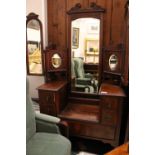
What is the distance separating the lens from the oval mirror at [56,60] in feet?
8.73

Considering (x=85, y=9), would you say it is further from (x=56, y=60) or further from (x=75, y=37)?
(x=56, y=60)

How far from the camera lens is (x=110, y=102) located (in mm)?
2041

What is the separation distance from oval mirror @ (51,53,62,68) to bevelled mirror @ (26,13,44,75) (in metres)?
0.21

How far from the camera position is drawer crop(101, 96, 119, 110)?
2.02m

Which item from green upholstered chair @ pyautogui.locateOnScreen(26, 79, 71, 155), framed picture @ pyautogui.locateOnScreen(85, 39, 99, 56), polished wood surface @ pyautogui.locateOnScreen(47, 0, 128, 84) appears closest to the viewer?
green upholstered chair @ pyautogui.locateOnScreen(26, 79, 71, 155)

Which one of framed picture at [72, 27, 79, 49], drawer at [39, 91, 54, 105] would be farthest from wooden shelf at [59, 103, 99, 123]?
framed picture at [72, 27, 79, 49]

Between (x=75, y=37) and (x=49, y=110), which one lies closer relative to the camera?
(x=49, y=110)

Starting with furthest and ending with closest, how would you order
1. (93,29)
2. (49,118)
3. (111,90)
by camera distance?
(93,29)
(111,90)
(49,118)

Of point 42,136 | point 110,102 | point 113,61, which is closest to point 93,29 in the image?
point 113,61

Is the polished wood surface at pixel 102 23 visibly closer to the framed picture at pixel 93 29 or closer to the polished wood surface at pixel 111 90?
the framed picture at pixel 93 29

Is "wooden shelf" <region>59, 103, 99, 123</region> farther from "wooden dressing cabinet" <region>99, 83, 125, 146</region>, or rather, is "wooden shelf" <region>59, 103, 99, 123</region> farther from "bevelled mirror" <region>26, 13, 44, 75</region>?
"bevelled mirror" <region>26, 13, 44, 75</region>

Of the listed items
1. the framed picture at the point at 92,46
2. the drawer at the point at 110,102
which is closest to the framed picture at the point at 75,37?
the framed picture at the point at 92,46

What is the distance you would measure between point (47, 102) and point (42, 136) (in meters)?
0.58
